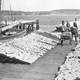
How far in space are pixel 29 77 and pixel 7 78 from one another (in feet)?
3.97

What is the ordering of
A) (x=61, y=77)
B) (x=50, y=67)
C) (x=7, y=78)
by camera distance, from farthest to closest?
(x=50, y=67), (x=7, y=78), (x=61, y=77)

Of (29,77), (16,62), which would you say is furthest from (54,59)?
(29,77)

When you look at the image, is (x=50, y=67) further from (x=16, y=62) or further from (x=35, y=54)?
(x=35, y=54)

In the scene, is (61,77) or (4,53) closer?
(61,77)

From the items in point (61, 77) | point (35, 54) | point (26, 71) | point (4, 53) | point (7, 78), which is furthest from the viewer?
point (35, 54)

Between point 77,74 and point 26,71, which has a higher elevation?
point 77,74

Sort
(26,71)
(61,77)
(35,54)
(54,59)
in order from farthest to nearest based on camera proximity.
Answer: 1. (35,54)
2. (54,59)
3. (26,71)
4. (61,77)

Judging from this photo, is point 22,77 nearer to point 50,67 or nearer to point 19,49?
point 50,67

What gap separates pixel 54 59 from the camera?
18.0 meters

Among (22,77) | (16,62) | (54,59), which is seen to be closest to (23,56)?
(16,62)

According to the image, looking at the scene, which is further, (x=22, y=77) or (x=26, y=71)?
(x=26, y=71)

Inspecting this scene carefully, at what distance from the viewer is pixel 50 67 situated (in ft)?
51.0

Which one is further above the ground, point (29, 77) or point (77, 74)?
point (77, 74)

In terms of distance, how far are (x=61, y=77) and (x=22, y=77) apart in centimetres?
321
